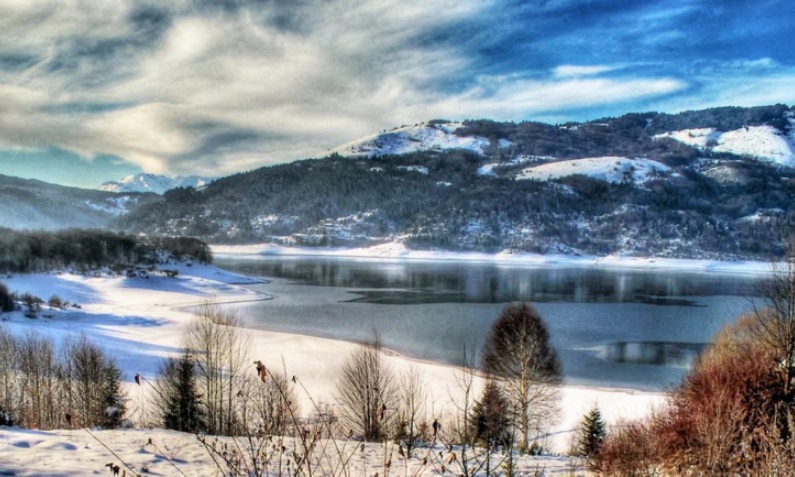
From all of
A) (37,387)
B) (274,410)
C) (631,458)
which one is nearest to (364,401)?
(274,410)

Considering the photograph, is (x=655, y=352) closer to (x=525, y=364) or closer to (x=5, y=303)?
(x=525, y=364)

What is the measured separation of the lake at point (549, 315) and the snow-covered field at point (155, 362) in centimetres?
408

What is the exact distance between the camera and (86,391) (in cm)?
1762

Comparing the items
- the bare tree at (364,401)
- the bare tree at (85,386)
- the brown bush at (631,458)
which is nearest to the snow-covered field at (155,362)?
the brown bush at (631,458)

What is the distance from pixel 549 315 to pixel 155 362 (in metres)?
35.0

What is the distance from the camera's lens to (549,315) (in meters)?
45.7

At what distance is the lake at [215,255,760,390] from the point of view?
30.1 meters

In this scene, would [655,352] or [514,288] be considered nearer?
[655,352]

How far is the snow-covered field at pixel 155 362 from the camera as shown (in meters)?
7.49

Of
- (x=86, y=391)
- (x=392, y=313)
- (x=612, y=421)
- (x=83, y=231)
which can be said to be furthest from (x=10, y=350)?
(x=83, y=231)

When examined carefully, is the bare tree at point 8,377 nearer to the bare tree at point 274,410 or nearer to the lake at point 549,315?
the bare tree at point 274,410

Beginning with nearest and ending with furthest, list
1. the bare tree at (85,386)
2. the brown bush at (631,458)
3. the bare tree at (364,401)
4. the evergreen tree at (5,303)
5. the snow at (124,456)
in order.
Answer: the snow at (124,456), the brown bush at (631,458), the bare tree at (364,401), the bare tree at (85,386), the evergreen tree at (5,303)

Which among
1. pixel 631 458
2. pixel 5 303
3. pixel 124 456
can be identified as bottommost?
pixel 5 303

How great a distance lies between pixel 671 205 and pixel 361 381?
627ft
